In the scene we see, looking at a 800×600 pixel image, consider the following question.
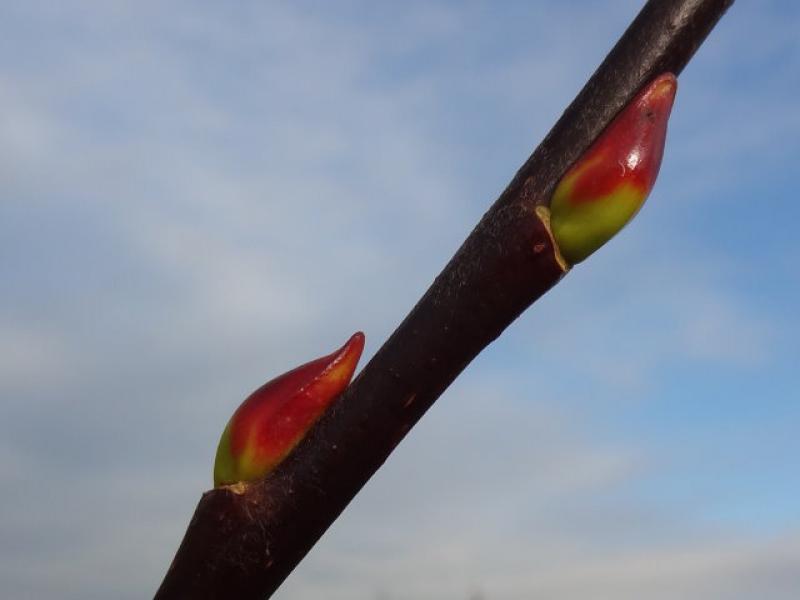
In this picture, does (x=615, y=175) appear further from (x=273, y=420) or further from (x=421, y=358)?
(x=273, y=420)

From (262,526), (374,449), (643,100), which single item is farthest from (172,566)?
(643,100)

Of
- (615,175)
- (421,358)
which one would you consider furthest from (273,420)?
(615,175)

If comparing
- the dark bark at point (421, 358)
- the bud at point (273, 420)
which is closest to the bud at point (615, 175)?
the dark bark at point (421, 358)

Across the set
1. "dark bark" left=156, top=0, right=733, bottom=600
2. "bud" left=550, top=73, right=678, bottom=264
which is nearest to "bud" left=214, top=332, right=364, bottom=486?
"dark bark" left=156, top=0, right=733, bottom=600

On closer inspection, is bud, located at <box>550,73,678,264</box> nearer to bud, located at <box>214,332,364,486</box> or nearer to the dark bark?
the dark bark

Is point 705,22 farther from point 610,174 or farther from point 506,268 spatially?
point 506,268
